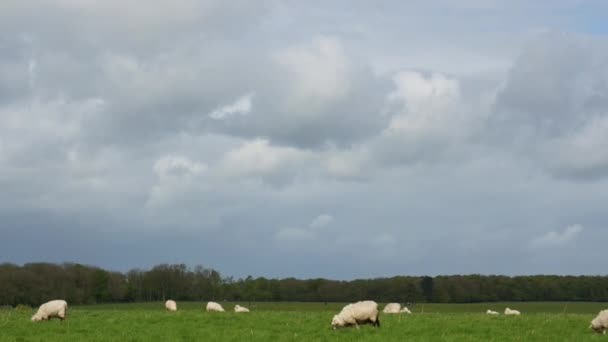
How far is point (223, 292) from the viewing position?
4592 inches

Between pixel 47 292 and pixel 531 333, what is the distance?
86.4m

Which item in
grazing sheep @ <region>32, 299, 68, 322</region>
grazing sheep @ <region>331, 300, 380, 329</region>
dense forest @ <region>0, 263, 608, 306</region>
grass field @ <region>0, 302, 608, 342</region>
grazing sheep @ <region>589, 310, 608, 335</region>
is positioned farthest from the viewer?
dense forest @ <region>0, 263, 608, 306</region>

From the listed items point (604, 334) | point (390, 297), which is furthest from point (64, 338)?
point (390, 297)

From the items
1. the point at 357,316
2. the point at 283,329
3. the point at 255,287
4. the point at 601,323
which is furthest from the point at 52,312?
the point at 255,287

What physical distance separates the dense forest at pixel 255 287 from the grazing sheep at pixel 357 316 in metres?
78.5

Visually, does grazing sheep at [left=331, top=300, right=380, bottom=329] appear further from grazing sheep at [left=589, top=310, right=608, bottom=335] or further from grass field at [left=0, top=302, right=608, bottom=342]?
grazing sheep at [left=589, top=310, right=608, bottom=335]

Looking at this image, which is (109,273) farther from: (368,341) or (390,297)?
(368,341)

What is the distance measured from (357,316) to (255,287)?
288 ft

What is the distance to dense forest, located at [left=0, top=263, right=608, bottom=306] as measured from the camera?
101562mm

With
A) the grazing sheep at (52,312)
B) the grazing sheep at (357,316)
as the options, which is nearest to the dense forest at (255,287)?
the grazing sheep at (52,312)

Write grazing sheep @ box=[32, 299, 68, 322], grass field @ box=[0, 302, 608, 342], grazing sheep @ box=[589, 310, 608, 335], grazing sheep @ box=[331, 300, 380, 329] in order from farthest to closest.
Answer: grazing sheep @ box=[32, 299, 68, 322]
grazing sheep @ box=[331, 300, 380, 329]
grazing sheep @ box=[589, 310, 608, 335]
grass field @ box=[0, 302, 608, 342]

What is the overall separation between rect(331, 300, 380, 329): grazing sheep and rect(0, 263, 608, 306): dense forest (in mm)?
78466

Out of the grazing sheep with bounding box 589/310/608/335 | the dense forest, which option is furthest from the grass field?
the dense forest

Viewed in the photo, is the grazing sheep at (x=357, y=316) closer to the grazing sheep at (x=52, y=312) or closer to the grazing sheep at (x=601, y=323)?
the grazing sheep at (x=601, y=323)
